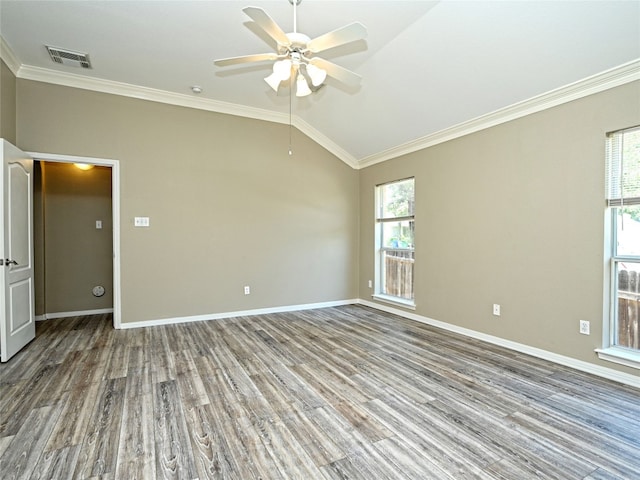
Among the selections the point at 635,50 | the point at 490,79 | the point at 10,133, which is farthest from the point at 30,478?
the point at 635,50

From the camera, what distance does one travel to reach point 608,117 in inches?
108

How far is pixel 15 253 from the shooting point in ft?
10.8

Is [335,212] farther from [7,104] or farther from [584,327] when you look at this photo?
[7,104]

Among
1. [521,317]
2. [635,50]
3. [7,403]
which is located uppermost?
[635,50]

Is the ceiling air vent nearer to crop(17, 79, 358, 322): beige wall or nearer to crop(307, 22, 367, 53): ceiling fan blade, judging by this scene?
crop(17, 79, 358, 322): beige wall

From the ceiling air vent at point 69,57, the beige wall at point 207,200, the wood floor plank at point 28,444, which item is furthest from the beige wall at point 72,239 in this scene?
the wood floor plank at point 28,444

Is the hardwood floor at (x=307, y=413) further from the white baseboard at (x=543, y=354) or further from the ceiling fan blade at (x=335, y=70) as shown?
the ceiling fan blade at (x=335, y=70)

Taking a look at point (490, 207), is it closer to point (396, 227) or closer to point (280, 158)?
point (396, 227)

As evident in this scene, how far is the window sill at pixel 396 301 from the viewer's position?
4773 millimetres

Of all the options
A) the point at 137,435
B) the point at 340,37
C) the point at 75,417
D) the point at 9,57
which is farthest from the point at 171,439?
the point at 9,57

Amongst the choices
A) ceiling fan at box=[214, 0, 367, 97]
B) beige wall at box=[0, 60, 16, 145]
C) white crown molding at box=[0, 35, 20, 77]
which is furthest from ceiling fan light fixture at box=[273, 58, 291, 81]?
beige wall at box=[0, 60, 16, 145]

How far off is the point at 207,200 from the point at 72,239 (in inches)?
89.2

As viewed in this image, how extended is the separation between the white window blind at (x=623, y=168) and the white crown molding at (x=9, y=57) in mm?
5884

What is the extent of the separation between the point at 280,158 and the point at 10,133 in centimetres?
330
